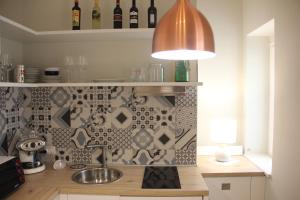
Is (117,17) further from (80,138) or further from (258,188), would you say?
(258,188)

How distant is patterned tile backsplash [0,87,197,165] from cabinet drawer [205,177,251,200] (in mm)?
226

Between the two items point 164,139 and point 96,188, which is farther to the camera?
point 164,139

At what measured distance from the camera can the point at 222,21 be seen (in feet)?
8.59

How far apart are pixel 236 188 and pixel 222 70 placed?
113 cm

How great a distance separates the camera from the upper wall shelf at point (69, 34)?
1790 millimetres

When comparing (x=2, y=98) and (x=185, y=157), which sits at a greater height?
(x=2, y=98)

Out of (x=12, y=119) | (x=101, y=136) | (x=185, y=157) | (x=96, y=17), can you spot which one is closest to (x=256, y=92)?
(x=185, y=157)

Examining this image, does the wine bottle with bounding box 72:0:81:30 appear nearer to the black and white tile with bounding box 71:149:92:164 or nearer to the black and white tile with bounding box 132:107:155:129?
the black and white tile with bounding box 132:107:155:129

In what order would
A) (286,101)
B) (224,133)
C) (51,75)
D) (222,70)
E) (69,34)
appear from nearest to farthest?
(286,101) → (69,34) → (51,75) → (224,133) → (222,70)

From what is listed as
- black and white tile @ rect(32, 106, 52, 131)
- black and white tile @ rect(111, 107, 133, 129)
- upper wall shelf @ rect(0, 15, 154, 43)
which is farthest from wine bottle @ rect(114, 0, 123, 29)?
black and white tile @ rect(32, 106, 52, 131)

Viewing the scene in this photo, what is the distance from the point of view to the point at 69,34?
1914mm

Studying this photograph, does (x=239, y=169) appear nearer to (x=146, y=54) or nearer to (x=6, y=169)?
(x=146, y=54)

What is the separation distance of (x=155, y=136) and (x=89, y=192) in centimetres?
69

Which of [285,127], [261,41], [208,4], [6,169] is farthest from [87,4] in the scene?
[285,127]
